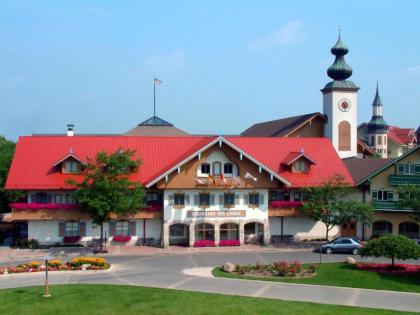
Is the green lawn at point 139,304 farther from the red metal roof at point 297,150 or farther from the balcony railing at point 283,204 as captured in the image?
the red metal roof at point 297,150

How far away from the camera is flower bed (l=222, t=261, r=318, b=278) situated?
119 ft

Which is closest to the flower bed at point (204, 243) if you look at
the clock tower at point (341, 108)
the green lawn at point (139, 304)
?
the green lawn at point (139, 304)

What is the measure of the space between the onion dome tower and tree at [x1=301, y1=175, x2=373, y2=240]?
2535 inches

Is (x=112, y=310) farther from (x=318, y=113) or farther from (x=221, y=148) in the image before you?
(x=318, y=113)

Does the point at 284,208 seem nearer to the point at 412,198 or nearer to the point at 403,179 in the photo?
the point at 412,198

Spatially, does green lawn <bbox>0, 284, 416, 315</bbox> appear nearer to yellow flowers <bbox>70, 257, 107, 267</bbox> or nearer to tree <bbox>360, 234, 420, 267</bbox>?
yellow flowers <bbox>70, 257, 107, 267</bbox>

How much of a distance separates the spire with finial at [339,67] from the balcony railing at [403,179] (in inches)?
937

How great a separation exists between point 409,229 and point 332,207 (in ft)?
27.2

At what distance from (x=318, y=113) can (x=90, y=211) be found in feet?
114

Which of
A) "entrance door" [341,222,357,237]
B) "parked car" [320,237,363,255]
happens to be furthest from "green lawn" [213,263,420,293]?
"entrance door" [341,222,357,237]

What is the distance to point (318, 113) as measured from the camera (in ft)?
237

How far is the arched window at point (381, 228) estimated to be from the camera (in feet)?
173

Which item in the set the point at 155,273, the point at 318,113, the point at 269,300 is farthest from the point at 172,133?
the point at 269,300

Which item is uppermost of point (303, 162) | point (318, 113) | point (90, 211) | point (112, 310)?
point (318, 113)
